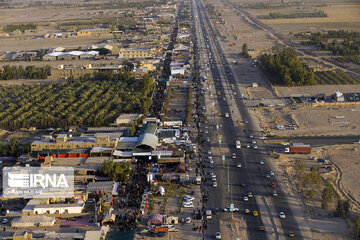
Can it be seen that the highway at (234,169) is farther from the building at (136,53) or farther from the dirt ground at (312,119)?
the building at (136,53)

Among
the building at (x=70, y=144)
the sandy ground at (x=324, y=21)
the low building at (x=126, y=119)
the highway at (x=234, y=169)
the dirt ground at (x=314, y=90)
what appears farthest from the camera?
the sandy ground at (x=324, y=21)

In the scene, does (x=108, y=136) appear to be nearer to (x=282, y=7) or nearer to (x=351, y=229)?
(x=351, y=229)

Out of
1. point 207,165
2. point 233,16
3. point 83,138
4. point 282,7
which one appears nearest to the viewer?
point 207,165

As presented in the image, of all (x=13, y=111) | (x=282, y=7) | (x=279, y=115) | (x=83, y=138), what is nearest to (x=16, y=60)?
(x=13, y=111)

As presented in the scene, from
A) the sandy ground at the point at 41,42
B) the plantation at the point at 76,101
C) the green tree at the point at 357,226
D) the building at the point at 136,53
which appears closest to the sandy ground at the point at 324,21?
the building at the point at 136,53

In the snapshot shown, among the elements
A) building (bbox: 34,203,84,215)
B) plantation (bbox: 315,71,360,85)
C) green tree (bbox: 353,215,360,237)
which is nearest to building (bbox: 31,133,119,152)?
building (bbox: 34,203,84,215)

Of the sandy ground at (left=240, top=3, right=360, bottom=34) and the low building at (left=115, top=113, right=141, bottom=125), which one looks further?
→ the sandy ground at (left=240, top=3, right=360, bottom=34)

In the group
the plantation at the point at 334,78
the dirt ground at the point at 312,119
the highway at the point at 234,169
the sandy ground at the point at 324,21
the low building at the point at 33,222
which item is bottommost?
the low building at the point at 33,222

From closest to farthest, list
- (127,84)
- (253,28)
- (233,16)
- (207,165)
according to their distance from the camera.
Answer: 1. (207,165)
2. (127,84)
3. (253,28)
4. (233,16)

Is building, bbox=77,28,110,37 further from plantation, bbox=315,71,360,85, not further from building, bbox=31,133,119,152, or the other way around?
building, bbox=31,133,119,152
